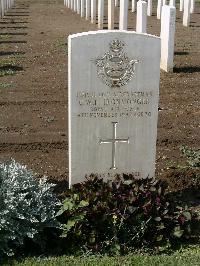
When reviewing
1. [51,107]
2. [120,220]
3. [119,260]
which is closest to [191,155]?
[120,220]

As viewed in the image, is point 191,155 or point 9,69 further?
point 9,69

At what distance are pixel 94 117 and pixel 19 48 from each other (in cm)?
988

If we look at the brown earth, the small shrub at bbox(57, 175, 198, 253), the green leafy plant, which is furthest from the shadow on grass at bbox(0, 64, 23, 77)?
the small shrub at bbox(57, 175, 198, 253)

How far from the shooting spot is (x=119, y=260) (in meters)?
4.18

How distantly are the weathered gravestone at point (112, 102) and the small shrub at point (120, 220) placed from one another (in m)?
0.47

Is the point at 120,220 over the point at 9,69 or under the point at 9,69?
under

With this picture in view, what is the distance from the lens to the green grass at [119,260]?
13.4ft

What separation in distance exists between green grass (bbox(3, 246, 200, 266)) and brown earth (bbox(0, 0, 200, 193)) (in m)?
1.31

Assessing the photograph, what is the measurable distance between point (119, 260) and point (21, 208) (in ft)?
2.80

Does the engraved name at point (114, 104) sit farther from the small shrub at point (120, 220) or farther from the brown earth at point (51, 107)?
the brown earth at point (51, 107)

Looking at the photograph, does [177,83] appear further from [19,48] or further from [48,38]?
[48,38]

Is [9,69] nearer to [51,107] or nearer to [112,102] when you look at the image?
[51,107]

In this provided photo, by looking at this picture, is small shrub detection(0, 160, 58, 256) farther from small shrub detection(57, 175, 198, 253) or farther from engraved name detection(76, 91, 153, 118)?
engraved name detection(76, 91, 153, 118)

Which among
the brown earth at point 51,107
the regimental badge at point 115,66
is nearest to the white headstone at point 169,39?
the brown earth at point 51,107
